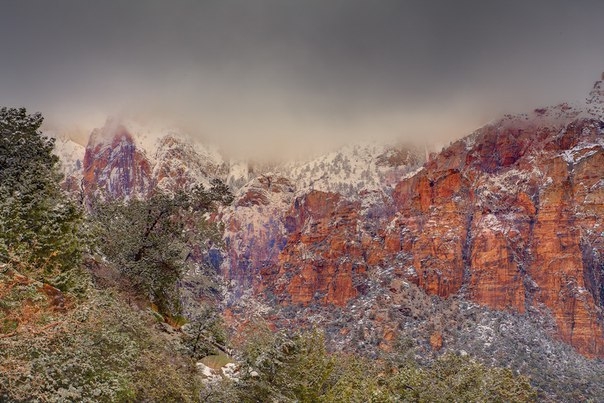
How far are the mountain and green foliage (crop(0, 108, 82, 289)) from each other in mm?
91425

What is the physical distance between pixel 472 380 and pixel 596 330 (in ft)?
384

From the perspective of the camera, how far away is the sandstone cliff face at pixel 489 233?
130 meters

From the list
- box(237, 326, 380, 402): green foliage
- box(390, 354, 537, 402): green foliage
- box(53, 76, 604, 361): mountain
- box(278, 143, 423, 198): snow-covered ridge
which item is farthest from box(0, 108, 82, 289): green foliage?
box(278, 143, 423, 198): snow-covered ridge

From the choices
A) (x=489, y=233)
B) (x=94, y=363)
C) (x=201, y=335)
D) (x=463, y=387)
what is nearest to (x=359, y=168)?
(x=489, y=233)

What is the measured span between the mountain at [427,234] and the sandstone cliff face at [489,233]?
1.28 feet

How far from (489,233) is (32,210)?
5436 inches

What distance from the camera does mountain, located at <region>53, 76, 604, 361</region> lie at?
12431cm

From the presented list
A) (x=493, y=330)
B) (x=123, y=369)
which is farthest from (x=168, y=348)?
(x=493, y=330)

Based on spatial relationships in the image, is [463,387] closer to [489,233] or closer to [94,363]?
[94,363]

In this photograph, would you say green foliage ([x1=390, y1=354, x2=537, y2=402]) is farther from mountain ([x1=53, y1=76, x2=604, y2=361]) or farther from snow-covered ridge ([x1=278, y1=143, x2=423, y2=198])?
snow-covered ridge ([x1=278, y1=143, x2=423, y2=198])

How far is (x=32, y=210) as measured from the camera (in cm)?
1891

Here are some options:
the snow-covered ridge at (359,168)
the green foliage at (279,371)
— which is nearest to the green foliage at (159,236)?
the green foliage at (279,371)

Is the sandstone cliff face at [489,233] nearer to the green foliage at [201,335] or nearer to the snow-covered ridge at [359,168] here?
the snow-covered ridge at [359,168]

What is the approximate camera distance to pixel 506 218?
143 meters
